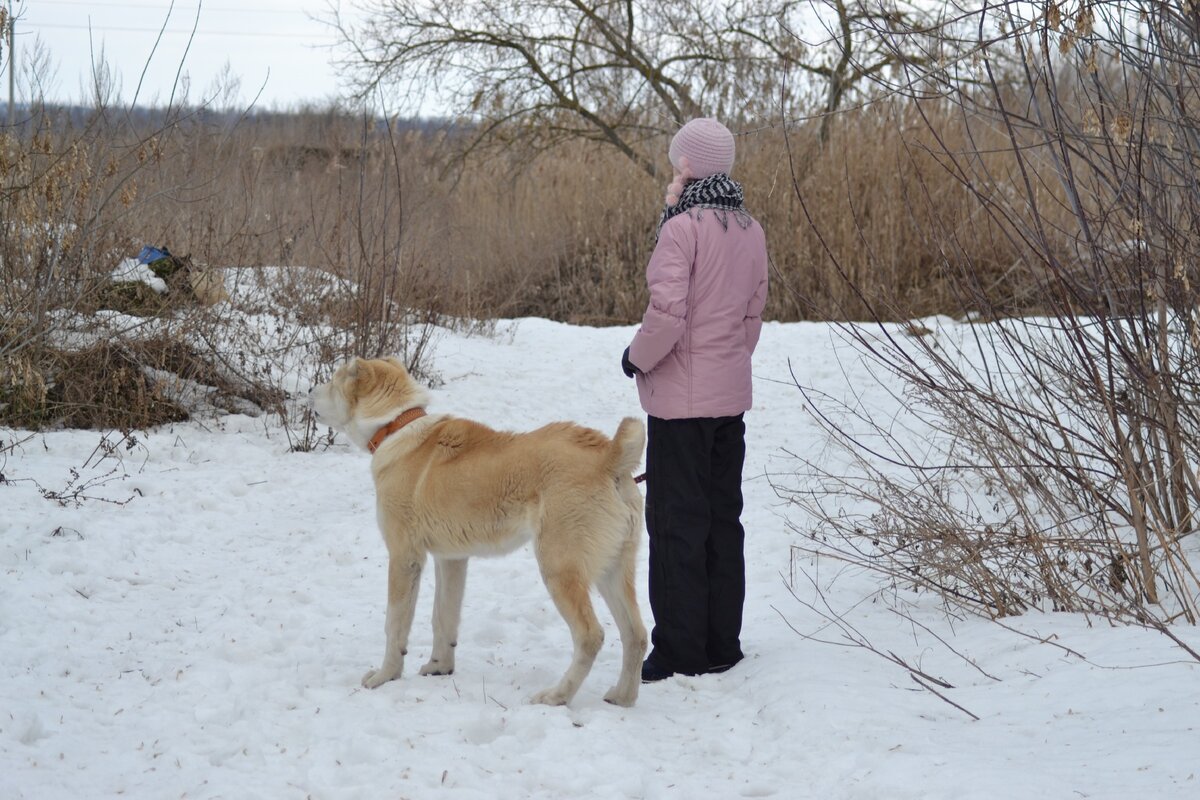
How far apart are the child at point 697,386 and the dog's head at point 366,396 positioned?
3.99 feet

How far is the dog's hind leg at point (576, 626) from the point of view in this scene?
4.21 meters

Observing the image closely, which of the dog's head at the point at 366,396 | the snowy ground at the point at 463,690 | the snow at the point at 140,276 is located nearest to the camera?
the snowy ground at the point at 463,690

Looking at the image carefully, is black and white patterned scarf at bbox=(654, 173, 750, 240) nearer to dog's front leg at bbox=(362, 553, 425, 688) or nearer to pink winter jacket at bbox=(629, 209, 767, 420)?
pink winter jacket at bbox=(629, 209, 767, 420)

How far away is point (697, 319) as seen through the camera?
4.52 m

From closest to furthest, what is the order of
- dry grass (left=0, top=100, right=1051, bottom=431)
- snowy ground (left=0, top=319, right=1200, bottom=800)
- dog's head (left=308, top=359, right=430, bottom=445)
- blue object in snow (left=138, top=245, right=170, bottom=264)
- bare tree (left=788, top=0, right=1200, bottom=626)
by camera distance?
snowy ground (left=0, top=319, right=1200, bottom=800) → bare tree (left=788, top=0, right=1200, bottom=626) → dog's head (left=308, top=359, right=430, bottom=445) → dry grass (left=0, top=100, right=1051, bottom=431) → blue object in snow (left=138, top=245, right=170, bottom=264)

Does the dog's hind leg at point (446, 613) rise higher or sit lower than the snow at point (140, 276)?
lower

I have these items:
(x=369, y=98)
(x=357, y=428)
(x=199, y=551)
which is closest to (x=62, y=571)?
(x=199, y=551)

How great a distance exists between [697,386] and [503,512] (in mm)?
1008

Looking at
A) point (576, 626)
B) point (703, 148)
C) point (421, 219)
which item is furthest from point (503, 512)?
point (421, 219)

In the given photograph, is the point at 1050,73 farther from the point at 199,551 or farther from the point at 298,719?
the point at 199,551

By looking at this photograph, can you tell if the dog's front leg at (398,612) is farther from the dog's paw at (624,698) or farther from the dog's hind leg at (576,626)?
the dog's paw at (624,698)

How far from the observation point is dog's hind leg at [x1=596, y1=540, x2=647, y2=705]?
14.3 feet

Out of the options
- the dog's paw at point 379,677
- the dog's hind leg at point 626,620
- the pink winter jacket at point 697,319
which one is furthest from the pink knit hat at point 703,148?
the dog's paw at point 379,677

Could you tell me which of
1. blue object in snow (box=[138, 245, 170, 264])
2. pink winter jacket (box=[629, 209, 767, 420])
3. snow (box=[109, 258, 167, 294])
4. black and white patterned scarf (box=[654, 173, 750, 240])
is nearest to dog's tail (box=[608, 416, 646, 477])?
pink winter jacket (box=[629, 209, 767, 420])
